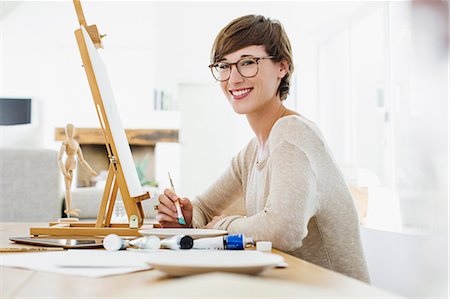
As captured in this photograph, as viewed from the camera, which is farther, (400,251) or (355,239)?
(400,251)

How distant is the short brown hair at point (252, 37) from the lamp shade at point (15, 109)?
5.81 m

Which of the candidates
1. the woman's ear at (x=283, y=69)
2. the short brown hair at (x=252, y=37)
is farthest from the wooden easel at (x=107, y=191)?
the woman's ear at (x=283, y=69)

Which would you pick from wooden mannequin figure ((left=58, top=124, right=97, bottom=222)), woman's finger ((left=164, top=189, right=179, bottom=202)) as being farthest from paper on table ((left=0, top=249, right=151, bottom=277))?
wooden mannequin figure ((left=58, top=124, right=97, bottom=222))

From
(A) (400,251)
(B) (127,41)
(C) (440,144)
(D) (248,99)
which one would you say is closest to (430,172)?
(C) (440,144)

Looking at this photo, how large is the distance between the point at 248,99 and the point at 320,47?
5370 mm

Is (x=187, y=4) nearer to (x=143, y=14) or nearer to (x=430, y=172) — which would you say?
(x=143, y=14)

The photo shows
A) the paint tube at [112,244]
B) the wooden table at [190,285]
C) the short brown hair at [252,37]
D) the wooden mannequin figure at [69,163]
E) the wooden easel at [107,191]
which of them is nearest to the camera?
the wooden table at [190,285]

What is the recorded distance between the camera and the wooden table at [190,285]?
0.39 meters

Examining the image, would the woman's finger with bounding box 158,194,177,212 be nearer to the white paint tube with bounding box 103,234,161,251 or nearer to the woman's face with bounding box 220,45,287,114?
the woman's face with bounding box 220,45,287,114

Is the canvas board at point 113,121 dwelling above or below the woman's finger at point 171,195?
above

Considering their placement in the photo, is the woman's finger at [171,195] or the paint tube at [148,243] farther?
the woman's finger at [171,195]

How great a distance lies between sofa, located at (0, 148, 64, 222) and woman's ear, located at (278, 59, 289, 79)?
1.87m

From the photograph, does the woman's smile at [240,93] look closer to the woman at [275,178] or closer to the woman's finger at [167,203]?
the woman at [275,178]

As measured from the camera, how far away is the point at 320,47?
661 centimetres
